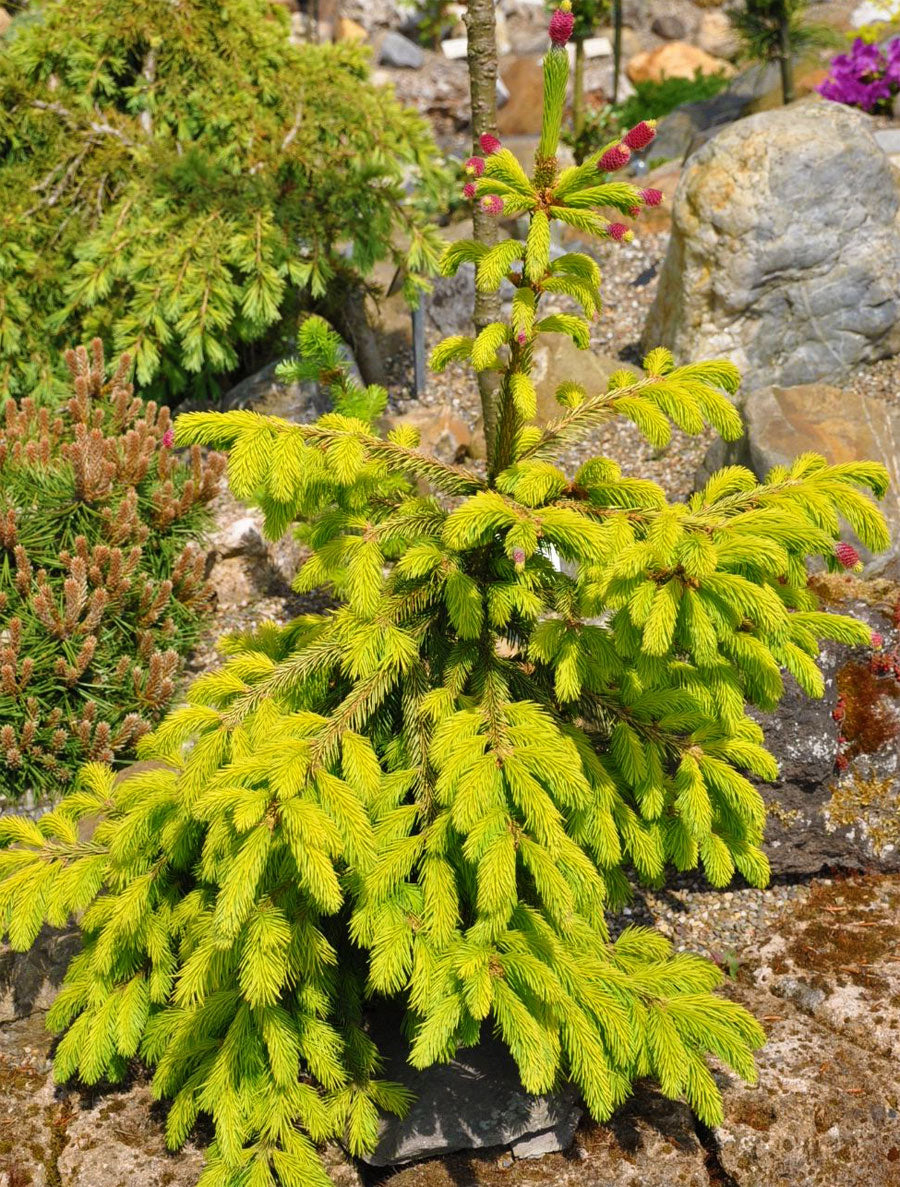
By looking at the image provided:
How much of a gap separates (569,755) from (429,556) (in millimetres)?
696

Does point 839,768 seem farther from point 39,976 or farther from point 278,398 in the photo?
point 278,398

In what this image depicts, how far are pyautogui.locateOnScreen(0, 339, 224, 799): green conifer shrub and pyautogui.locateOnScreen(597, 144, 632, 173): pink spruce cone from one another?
3050mm

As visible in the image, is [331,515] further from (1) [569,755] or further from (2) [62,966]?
(2) [62,966]

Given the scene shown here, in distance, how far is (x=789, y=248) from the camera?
6953 mm

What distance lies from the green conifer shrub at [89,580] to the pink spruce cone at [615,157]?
3050mm

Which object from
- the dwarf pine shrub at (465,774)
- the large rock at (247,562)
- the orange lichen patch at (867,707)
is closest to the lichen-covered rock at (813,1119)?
the dwarf pine shrub at (465,774)

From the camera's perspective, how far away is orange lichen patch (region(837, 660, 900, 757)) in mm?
4703

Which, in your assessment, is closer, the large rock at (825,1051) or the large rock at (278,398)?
the large rock at (825,1051)

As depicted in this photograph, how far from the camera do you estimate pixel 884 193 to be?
710cm

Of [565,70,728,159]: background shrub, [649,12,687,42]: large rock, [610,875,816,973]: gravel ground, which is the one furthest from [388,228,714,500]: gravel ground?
[649,12,687,42]: large rock

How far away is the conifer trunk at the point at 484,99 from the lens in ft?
15.1

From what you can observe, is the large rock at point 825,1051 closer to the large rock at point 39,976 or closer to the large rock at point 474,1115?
the large rock at point 474,1115

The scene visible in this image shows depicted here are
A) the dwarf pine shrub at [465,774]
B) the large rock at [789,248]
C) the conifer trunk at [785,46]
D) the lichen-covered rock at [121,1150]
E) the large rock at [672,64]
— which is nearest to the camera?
the dwarf pine shrub at [465,774]

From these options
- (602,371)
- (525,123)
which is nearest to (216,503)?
(602,371)
